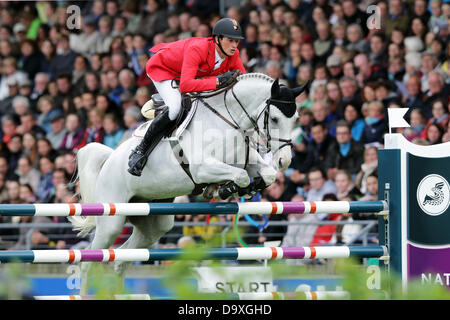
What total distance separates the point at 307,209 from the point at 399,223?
1.96 feet

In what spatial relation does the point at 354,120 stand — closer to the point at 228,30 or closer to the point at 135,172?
the point at 228,30

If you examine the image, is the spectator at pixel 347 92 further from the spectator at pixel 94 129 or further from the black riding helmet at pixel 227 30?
the black riding helmet at pixel 227 30

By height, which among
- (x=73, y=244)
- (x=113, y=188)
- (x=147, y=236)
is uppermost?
(x=113, y=188)

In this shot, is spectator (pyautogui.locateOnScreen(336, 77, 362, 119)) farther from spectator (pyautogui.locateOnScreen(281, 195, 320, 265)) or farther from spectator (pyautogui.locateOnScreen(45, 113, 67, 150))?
spectator (pyautogui.locateOnScreen(45, 113, 67, 150))

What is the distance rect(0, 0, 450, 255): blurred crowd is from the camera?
9.02 metres

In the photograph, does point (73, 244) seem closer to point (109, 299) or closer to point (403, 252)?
point (403, 252)

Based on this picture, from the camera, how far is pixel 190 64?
18.5ft

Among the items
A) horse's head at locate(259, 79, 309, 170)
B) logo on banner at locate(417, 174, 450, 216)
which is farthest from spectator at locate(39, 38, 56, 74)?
logo on banner at locate(417, 174, 450, 216)

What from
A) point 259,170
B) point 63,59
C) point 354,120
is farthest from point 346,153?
point 63,59

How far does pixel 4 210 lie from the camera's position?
4.52 meters

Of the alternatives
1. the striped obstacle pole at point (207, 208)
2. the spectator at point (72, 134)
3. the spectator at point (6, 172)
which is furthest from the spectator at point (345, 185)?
the spectator at point (6, 172)

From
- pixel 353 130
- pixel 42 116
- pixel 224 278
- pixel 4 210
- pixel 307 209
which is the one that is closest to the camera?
pixel 224 278

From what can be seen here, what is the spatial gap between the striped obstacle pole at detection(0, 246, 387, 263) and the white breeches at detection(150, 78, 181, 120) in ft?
4.54
